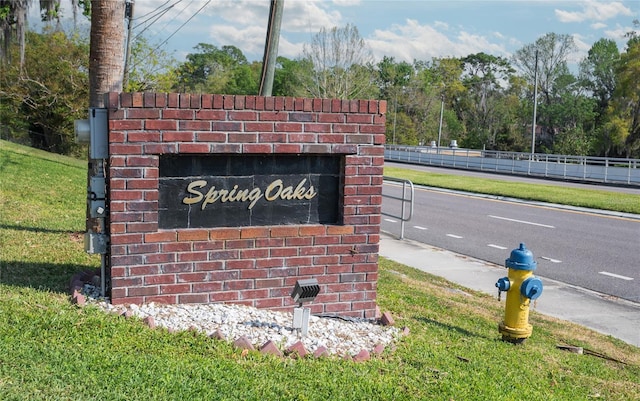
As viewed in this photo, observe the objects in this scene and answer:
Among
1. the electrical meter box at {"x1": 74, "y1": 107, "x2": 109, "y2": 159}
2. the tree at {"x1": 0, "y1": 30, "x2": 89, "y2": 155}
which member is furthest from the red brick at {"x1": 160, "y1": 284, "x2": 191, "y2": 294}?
the tree at {"x1": 0, "y1": 30, "x2": 89, "y2": 155}

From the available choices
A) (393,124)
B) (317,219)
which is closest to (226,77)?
(393,124)

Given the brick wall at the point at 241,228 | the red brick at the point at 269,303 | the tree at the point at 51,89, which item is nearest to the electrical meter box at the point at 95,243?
the brick wall at the point at 241,228

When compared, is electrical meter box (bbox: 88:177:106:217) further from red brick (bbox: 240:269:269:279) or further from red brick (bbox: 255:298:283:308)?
red brick (bbox: 255:298:283:308)

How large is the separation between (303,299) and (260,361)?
76 cm

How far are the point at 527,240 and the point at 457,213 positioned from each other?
170 inches

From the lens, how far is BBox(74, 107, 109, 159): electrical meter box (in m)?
4.95

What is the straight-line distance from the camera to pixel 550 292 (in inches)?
354

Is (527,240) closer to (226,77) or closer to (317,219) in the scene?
(317,219)

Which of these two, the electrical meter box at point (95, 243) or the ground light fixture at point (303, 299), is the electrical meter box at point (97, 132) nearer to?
the electrical meter box at point (95, 243)

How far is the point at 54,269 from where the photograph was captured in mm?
6270

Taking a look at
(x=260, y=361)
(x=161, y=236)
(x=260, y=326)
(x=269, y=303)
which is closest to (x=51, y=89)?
(x=161, y=236)

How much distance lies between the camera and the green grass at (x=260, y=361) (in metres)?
3.67

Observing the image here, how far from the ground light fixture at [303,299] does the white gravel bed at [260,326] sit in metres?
0.07

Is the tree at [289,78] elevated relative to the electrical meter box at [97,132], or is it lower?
elevated
